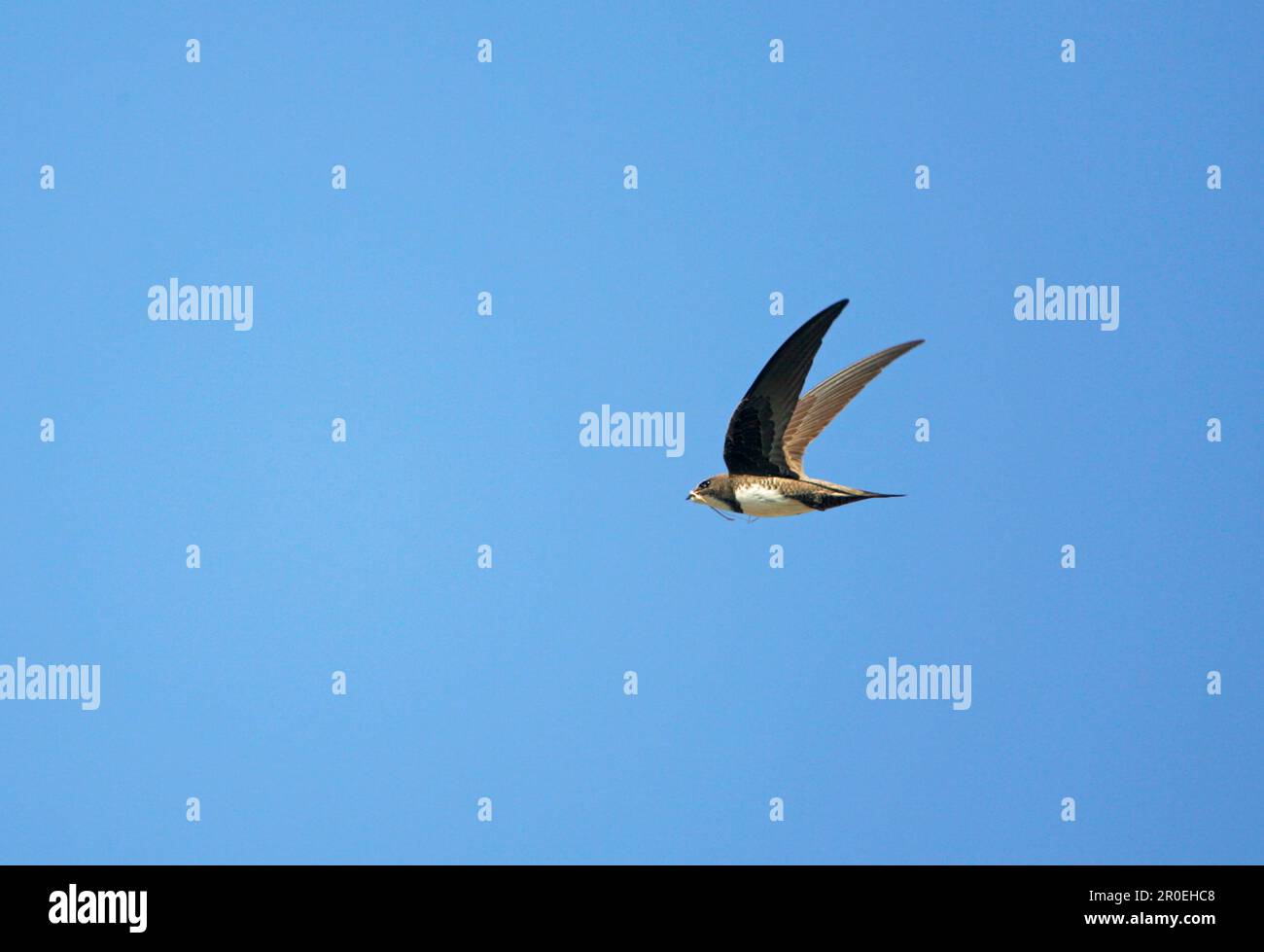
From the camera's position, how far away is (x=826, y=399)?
8961 millimetres

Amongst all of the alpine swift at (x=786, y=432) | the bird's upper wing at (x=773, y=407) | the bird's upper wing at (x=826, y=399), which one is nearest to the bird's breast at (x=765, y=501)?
the alpine swift at (x=786, y=432)

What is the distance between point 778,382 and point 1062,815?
355cm

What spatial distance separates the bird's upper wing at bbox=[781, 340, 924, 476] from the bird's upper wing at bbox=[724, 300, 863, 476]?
369mm

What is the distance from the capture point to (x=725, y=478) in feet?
28.4

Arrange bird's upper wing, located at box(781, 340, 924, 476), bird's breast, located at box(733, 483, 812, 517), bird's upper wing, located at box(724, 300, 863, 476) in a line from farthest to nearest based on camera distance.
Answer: bird's upper wing, located at box(781, 340, 924, 476) < bird's breast, located at box(733, 483, 812, 517) < bird's upper wing, located at box(724, 300, 863, 476)

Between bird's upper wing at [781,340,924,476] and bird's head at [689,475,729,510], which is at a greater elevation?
bird's upper wing at [781,340,924,476]

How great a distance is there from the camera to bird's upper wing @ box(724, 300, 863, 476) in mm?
7895

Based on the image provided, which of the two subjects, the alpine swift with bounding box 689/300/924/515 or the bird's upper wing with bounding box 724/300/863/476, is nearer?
the bird's upper wing with bounding box 724/300/863/476

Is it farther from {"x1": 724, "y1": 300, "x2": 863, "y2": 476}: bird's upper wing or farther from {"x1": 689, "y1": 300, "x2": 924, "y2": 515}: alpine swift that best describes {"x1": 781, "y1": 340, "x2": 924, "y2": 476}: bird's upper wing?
{"x1": 724, "y1": 300, "x2": 863, "y2": 476}: bird's upper wing

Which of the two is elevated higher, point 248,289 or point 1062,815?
point 248,289

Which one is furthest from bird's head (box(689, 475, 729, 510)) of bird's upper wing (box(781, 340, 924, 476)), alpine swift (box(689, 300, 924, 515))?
bird's upper wing (box(781, 340, 924, 476))
